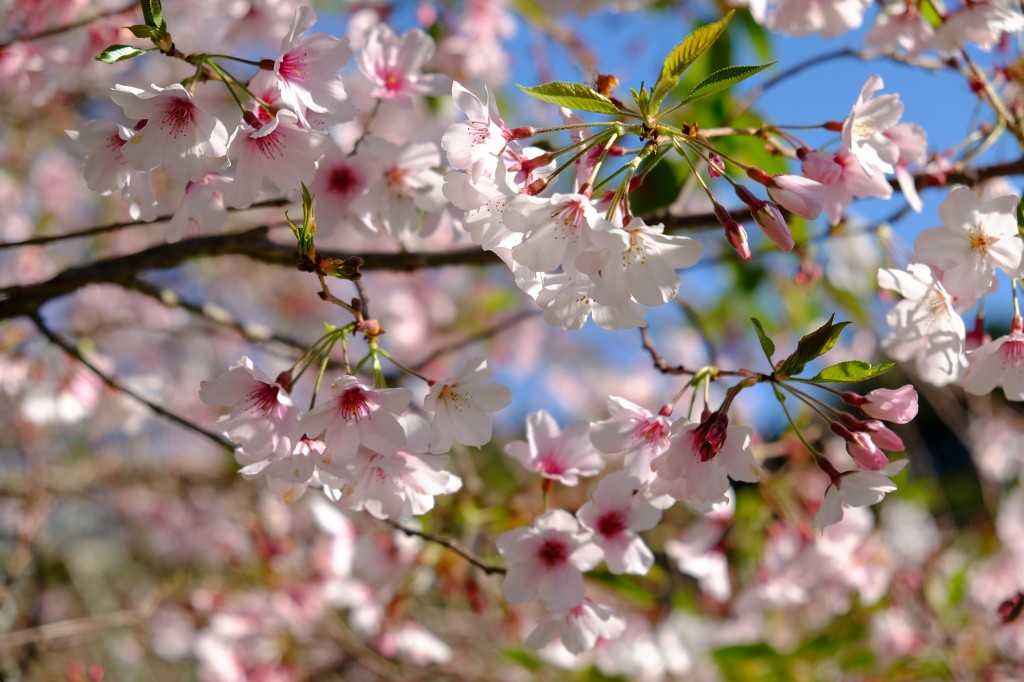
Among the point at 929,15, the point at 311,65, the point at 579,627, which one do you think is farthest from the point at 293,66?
the point at 929,15

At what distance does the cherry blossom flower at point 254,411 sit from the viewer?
99 centimetres

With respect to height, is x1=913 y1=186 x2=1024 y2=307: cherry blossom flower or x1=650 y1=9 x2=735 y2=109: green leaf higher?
x1=650 y1=9 x2=735 y2=109: green leaf

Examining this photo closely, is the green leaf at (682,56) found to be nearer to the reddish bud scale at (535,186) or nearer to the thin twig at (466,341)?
the reddish bud scale at (535,186)

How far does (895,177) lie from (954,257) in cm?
32

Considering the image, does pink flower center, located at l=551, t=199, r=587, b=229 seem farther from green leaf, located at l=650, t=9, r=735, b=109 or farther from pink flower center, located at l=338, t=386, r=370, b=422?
pink flower center, located at l=338, t=386, r=370, b=422

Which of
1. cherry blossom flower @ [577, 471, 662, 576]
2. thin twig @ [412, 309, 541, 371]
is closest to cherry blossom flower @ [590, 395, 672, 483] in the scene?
cherry blossom flower @ [577, 471, 662, 576]

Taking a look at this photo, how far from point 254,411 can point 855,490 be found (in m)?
0.74

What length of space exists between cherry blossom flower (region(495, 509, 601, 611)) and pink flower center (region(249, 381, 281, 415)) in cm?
36

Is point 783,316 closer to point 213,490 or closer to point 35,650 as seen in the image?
point 213,490

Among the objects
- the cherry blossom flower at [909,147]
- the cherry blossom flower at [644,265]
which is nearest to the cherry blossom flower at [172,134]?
the cherry blossom flower at [644,265]

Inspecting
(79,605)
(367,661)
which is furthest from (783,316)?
(79,605)

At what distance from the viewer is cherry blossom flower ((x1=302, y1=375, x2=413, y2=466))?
975 mm

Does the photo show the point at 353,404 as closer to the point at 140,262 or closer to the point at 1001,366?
the point at 140,262

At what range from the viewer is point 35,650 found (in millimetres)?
2107
